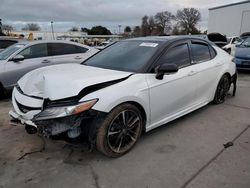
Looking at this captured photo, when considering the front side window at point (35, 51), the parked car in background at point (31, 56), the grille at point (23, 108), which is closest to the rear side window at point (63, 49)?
the parked car in background at point (31, 56)

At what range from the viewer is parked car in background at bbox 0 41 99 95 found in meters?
5.87

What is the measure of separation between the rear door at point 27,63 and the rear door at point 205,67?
404cm

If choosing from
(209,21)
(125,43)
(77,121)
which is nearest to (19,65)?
(125,43)

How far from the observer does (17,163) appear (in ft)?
9.94

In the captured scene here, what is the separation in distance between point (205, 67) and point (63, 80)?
263 centimetres

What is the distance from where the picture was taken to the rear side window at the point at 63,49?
6805mm

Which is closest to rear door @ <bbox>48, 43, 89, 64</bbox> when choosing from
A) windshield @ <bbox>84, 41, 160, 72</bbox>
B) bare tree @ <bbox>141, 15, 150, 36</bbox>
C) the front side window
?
the front side window

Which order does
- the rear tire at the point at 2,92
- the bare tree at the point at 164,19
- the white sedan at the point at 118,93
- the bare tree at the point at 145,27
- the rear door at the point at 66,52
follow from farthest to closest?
the bare tree at the point at 164,19, the bare tree at the point at 145,27, the rear door at the point at 66,52, the rear tire at the point at 2,92, the white sedan at the point at 118,93

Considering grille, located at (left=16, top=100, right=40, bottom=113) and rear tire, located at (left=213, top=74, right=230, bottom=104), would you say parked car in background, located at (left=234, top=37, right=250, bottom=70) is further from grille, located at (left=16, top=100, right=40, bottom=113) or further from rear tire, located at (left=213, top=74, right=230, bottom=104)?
grille, located at (left=16, top=100, right=40, bottom=113)

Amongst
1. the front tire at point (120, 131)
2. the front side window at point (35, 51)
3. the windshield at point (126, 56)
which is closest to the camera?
the front tire at point (120, 131)

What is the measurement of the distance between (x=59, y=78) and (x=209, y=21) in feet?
125

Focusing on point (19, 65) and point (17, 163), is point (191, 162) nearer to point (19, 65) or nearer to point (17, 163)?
point (17, 163)

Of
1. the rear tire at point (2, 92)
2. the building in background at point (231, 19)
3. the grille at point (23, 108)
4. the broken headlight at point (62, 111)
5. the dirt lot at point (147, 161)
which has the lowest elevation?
the dirt lot at point (147, 161)

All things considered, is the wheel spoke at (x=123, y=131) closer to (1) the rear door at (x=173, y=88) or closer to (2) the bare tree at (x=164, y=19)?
(1) the rear door at (x=173, y=88)
